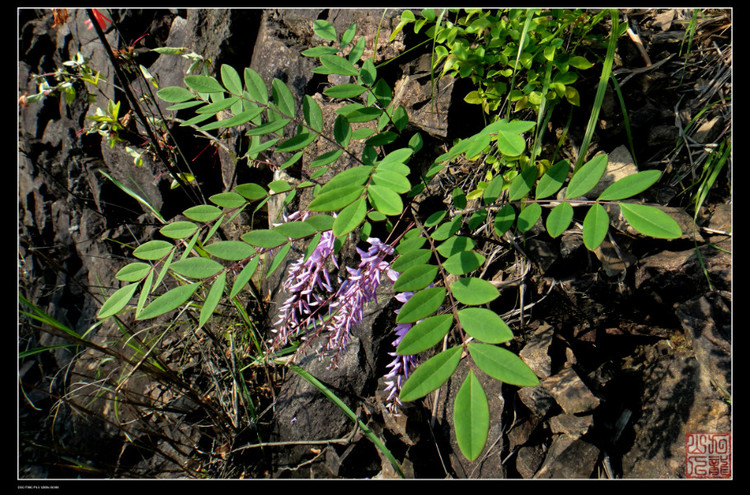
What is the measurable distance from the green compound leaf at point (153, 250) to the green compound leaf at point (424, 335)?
30.7 inches

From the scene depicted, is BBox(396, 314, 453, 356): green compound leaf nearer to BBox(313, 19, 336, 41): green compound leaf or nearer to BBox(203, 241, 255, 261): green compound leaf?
BBox(203, 241, 255, 261): green compound leaf

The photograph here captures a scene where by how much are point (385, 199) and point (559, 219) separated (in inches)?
18.2

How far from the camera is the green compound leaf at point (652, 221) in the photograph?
923 millimetres

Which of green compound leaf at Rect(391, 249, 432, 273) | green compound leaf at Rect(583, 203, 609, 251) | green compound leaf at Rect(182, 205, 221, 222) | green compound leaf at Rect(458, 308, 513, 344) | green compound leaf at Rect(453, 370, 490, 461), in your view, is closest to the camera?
green compound leaf at Rect(453, 370, 490, 461)

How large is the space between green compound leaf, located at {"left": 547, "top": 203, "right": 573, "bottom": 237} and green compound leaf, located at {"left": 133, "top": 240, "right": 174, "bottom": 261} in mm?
1062

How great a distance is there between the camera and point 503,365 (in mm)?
832

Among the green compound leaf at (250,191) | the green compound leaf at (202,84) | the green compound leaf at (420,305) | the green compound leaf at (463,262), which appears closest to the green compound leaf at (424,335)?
the green compound leaf at (420,305)

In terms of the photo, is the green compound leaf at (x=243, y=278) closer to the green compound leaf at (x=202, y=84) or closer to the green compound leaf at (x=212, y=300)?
the green compound leaf at (x=212, y=300)

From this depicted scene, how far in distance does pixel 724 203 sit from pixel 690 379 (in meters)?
0.72

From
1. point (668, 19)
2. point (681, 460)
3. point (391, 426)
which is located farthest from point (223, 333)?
point (668, 19)

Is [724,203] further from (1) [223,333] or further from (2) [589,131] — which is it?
(1) [223,333]

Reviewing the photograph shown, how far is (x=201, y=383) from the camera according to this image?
2.28m

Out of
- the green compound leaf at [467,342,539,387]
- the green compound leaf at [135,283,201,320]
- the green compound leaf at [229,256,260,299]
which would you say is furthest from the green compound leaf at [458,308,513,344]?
the green compound leaf at [135,283,201,320]

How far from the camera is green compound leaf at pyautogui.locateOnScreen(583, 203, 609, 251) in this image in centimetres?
101
